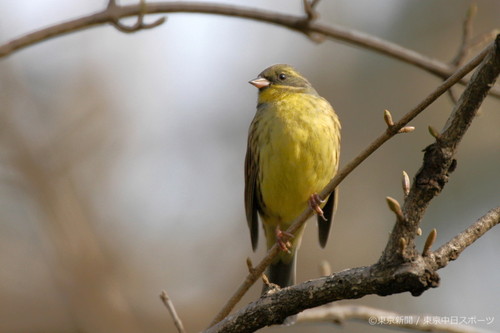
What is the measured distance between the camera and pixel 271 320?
307cm

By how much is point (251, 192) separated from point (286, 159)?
0.57m

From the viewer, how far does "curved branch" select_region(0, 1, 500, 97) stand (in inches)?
159

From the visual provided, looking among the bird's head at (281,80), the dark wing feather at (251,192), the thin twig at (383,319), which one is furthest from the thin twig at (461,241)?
the bird's head at (281,80)

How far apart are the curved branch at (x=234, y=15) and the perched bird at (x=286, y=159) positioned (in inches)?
34.6

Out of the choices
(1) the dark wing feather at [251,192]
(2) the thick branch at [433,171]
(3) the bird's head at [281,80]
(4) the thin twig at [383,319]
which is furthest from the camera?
(3) the bird's head at [281,80]

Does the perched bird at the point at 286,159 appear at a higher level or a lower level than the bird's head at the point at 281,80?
lower

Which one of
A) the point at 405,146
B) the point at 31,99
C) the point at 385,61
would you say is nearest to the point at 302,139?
the point at 31,99

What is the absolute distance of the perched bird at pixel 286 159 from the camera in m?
5.23

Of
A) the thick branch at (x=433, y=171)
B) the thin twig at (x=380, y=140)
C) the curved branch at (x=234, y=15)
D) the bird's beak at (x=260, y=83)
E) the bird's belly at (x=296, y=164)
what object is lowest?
the thick branch at (x=433, y=171)

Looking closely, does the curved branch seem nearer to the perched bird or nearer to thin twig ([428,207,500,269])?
A: the perched bird

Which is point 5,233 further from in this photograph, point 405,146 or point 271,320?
point 271,320

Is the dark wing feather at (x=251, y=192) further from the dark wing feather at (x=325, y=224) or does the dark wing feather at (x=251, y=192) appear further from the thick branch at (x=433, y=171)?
the thick branch at (x=433, y=171)

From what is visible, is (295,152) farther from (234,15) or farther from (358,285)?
(358,285)

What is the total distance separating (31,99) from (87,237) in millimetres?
1881
